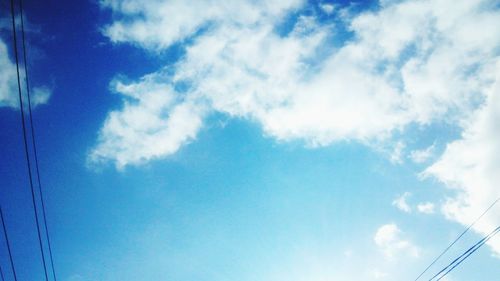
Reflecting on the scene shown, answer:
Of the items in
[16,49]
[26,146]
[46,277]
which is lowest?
[46,277]

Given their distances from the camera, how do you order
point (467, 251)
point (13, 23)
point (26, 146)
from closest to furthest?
point (13, 23) < point (467, 251) < point (26, 146)

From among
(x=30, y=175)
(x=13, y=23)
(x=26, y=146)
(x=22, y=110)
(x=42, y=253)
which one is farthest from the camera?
(x=42, y=253)

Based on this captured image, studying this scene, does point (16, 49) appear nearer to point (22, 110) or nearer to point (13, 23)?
point (13, 23)

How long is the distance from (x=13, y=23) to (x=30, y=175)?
411 centimetres

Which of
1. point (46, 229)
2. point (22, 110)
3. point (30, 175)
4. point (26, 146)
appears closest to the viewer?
point (22, 110)

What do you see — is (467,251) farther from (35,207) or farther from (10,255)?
(10,255)

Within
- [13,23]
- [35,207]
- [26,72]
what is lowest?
[35,207]

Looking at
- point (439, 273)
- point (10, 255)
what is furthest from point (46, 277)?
point (439, 273)

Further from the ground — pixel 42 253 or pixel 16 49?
pixel 16 49

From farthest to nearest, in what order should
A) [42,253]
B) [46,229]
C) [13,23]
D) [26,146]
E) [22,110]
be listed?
[46,229] < [42,253] < [26,146] < [22,110] < [13,23]

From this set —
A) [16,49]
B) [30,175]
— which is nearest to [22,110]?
[16,49]

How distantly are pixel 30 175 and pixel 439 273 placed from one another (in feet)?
37.0

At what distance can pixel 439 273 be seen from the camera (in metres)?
7.07

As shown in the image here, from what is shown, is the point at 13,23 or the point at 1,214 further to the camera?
the point at 1,214
